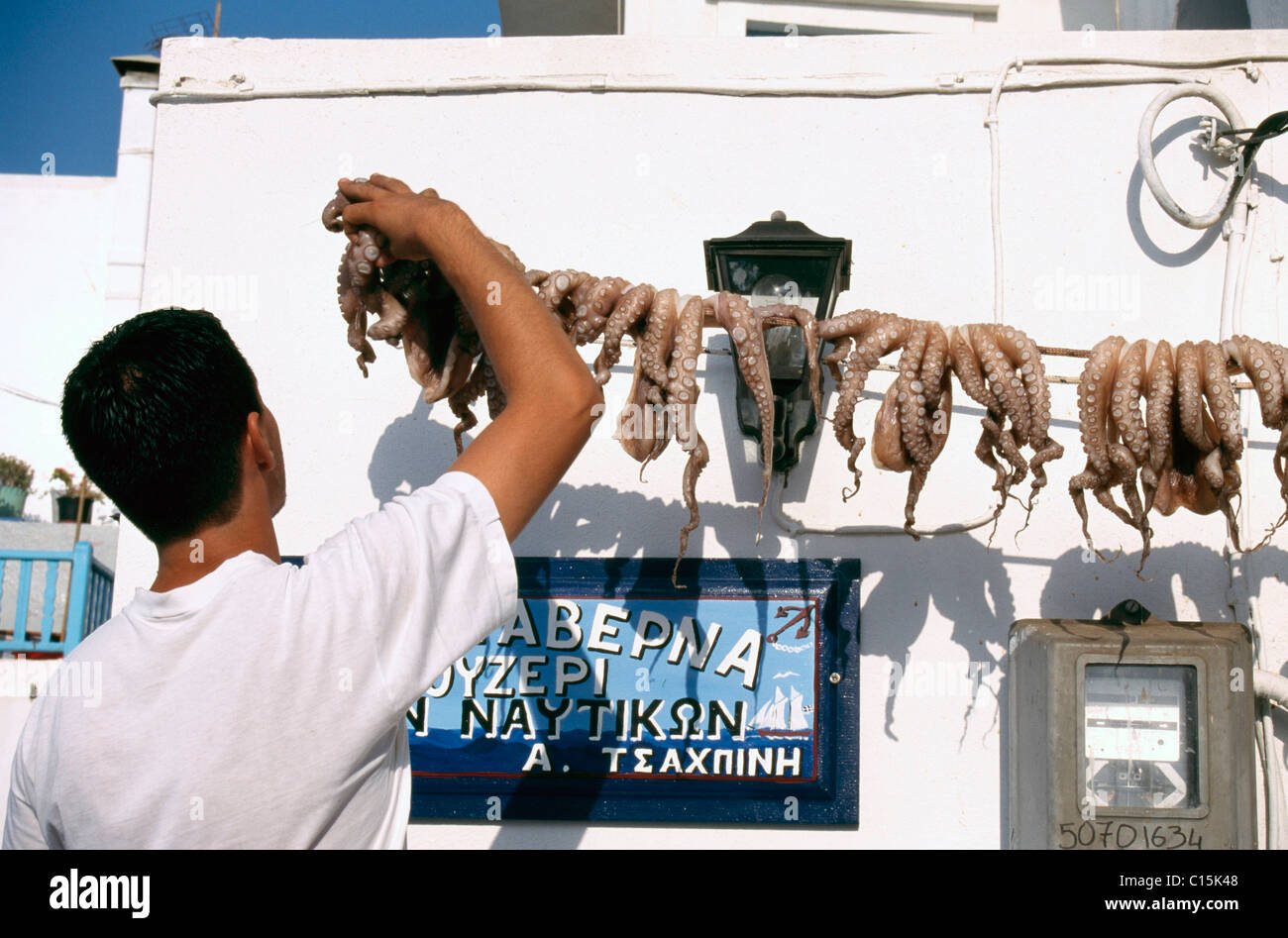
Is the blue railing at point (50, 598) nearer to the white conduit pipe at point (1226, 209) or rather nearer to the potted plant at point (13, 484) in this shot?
the white conduit pipe at point (1226, 209)

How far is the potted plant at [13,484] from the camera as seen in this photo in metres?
19.3

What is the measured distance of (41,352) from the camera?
18375mm

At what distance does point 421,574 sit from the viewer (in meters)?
1.67

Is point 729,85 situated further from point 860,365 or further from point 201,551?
point 201,551

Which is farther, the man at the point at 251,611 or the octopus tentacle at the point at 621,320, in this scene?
the octopus tentacle at the point at 621,320

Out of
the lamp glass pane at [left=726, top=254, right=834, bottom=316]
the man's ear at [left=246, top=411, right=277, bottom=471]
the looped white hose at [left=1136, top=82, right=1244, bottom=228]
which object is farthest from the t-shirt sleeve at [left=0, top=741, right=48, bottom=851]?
the looped white hose at [left=1136, top=82, right=1244, bottom=228]

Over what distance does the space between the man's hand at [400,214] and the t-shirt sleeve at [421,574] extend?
→ 570mm

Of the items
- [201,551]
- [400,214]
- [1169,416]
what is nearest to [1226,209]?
[1169,416]

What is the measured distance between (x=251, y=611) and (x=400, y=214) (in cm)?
97

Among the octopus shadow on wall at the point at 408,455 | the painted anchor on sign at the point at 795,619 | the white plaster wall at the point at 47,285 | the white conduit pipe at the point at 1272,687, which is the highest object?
the white plaster wall at the point at 47,285

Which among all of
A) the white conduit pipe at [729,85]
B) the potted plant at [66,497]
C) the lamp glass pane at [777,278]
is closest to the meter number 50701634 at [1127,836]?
the lamp glass pane at [777,278]

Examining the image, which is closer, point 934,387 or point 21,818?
point 21,818

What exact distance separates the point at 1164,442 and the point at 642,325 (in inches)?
66.3

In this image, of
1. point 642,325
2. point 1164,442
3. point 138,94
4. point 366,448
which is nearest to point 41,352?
point 138,94
